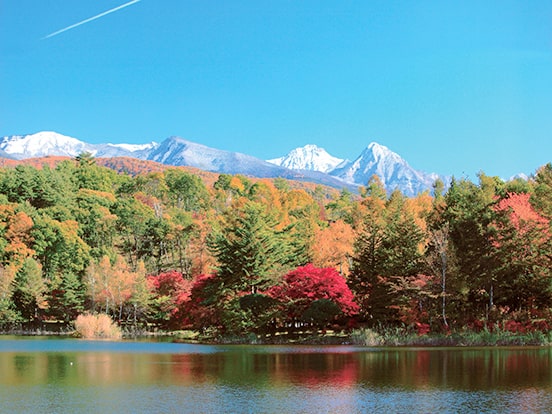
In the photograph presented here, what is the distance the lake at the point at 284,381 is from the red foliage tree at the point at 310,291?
280 inches

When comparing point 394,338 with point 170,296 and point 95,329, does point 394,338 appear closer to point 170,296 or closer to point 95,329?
point 95,329

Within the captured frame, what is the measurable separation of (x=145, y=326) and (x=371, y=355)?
1213 inches

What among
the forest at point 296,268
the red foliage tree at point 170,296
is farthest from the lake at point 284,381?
the red foliage tree at point 170,296

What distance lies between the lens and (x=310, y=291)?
42188mm

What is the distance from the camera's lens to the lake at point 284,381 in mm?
18125

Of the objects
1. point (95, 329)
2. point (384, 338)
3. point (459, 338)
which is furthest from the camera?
point (95, 329)

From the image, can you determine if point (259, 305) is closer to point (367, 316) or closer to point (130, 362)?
point (367, 316)

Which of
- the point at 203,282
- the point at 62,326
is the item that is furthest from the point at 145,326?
the point at 203,282

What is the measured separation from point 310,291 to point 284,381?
19575mm

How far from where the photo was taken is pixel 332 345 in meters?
39.0

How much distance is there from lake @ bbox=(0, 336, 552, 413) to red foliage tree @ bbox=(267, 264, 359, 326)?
7.11m

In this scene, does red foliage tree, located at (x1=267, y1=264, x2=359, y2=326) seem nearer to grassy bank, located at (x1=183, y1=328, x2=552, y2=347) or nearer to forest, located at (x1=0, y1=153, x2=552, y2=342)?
forest, located at (x1=0, y1=153, x2=552, y2=342)

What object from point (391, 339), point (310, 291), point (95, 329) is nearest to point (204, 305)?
point (310, 291)

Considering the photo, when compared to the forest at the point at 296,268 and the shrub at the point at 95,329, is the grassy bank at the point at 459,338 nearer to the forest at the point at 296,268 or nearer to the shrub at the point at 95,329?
the forest at the point at 296,268
